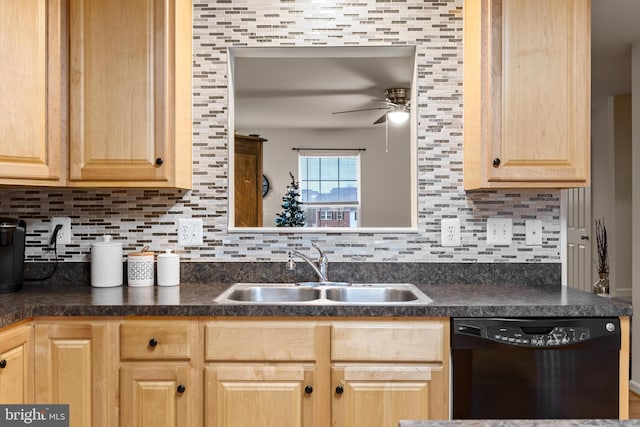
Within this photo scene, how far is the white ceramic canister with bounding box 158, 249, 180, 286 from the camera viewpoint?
7.63ft

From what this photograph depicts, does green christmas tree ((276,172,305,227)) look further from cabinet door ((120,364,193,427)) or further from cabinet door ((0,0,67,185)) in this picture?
cabinet door ((0,0,67,185))

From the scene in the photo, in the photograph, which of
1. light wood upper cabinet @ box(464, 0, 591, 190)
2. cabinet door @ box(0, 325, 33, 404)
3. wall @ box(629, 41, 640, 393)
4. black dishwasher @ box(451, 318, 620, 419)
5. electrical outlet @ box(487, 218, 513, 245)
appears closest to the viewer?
cabinet door @ box(0, 325, 33, 404)

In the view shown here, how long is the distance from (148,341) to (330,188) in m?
1.11

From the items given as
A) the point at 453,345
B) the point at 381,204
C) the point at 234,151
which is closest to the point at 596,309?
the point at 453,345

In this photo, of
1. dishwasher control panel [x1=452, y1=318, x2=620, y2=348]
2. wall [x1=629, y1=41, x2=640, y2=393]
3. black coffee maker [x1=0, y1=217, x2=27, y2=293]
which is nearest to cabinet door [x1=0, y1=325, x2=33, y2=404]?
black coffee maker [x1=0, y1=217, x2=27, y2=293]

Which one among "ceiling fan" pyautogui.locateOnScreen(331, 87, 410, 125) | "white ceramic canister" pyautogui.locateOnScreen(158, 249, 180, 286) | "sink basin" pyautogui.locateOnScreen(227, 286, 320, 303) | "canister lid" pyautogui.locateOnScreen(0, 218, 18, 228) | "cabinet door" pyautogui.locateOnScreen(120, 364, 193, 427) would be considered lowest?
"cabinet door" pyautogui.locateOnScreen(120, 364, 193, 427)

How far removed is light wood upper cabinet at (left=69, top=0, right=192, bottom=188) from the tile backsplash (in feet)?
0.99

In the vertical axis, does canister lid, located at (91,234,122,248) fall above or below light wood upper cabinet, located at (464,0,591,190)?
below

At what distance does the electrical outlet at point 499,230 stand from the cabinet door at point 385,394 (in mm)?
821

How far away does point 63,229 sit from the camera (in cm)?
244

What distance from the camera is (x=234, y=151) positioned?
8.19ft

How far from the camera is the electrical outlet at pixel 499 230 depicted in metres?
Result: 2.42

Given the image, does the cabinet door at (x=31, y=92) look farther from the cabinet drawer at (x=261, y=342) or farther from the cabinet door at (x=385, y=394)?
the cabinet door at (x=385, y=394)

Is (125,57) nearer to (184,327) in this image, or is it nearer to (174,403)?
(184,327)
